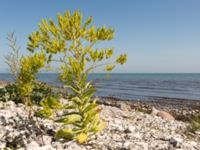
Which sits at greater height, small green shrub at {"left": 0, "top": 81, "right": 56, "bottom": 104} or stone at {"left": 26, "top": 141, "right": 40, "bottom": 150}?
Result: small green shrub at {"left": 0, "top": 81, "right": 56, "bottom": 104}

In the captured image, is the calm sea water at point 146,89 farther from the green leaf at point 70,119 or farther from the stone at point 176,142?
the stone at point 176,142

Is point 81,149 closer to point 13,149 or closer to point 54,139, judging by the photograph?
point 54,139

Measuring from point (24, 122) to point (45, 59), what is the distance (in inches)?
48.3

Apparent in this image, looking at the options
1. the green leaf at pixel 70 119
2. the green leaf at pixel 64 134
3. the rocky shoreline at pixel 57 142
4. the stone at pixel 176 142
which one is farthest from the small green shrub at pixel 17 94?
the stone at pixel 176 142

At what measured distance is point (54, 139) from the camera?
5129mm

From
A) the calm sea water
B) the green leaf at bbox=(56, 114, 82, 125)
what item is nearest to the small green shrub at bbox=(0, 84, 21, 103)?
the calm sea water

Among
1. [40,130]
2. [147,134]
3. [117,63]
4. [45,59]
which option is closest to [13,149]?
[40,130]

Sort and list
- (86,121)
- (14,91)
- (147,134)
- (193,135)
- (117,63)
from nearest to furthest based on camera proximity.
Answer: (86,121), (117,63), (147,134), (193,135), (14,91)

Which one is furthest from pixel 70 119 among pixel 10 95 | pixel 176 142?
pixel 10 95

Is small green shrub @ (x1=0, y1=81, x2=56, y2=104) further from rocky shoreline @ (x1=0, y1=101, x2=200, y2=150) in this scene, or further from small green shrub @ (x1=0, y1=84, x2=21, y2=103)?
rocky shoreline @ (x1=0, y1=101, x2=200, y2=150)

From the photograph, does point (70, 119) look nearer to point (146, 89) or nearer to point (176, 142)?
point (176, 142)

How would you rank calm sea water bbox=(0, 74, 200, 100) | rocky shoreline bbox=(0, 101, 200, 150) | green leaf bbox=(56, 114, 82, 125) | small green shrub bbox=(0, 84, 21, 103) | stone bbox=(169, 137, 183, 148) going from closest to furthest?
rocky shoreline bbox=(0, 101, 200, 150) < green leaf bbox=(56, 114, 82, 125) < stone bbox=(169, 137, 183, 148) < small green shrub bbox=(0, 84, 21, 103) < calm sea water bbox=(0, 74, 200, 100)

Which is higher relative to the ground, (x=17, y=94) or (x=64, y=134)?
(x=17, y=94)

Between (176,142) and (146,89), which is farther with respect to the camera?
(146,89)
